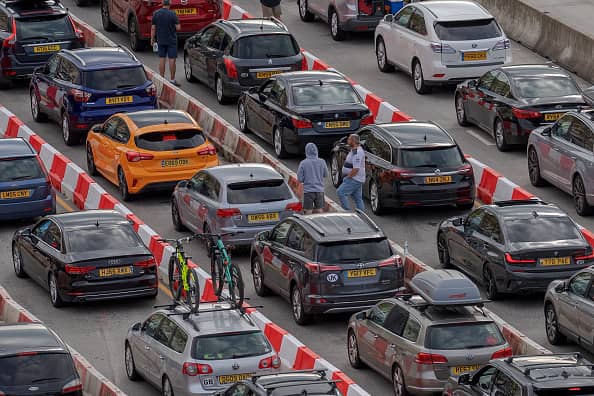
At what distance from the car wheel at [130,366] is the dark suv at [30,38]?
55.7 ft

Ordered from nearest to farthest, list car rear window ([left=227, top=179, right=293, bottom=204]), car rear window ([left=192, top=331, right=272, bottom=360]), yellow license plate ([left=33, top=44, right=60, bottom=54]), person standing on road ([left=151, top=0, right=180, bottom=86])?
car rear window ([left=192, top=331, right=272, bottom=360]), car rear window ([left=227, top=179, right=293, bottom=204]), person standing on road ([left=151, top=0, right=180, bottom=86]), yellow license plate ([left=33, top=44, right=60, bottom=54])

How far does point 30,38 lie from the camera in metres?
41.4

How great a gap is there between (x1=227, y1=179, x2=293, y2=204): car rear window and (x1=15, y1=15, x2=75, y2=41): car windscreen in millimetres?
12421

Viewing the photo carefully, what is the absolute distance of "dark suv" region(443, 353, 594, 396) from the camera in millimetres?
20047

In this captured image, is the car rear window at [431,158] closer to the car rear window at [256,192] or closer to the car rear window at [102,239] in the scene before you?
the car rear window at [256,192]

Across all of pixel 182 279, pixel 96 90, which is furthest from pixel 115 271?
pixel 96 90

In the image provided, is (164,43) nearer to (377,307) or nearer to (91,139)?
(91,139)

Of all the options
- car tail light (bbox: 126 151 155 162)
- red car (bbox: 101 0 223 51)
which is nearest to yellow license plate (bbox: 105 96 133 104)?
car tail light (bbox: 126 151 155 162)

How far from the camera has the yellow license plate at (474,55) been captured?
3844 cm

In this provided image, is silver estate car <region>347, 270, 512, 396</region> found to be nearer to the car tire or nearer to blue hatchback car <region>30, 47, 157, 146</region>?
blue hatchback car <region>30, 47, 157, 146</region>

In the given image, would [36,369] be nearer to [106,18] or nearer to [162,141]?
[162,141]

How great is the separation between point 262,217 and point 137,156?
408 centimetres

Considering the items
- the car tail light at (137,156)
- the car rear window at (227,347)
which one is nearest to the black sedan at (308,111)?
the car tail light at (137,156)

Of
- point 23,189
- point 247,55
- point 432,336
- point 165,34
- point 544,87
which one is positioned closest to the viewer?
point 432,336
